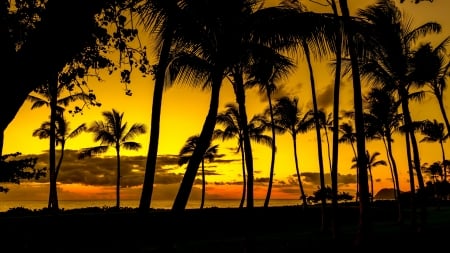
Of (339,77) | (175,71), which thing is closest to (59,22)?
(175,71)

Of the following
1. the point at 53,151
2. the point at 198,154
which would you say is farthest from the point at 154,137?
the point at 53,151

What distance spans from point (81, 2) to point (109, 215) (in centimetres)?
1946

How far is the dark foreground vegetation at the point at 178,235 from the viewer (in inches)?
577

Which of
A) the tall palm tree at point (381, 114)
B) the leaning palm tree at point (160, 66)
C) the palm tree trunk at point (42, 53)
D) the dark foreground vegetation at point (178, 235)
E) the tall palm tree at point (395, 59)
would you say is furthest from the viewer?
the tall palm tree at point (381, 114)

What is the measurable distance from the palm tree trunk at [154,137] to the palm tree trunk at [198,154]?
3.62 feet

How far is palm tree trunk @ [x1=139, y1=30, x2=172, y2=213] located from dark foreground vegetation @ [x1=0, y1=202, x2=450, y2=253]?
0.48m

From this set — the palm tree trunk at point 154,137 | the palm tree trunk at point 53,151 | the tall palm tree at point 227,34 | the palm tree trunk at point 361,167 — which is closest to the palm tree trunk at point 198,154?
the tall palm tree at point 227,34

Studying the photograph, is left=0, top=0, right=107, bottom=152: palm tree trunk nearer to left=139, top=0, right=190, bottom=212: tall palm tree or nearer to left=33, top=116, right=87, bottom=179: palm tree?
left=139, top=0, right=190, bottom=212: tall palm tree

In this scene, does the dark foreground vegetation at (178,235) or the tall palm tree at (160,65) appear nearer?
the tall palm tree at (160,65)

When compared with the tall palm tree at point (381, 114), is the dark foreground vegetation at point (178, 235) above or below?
below

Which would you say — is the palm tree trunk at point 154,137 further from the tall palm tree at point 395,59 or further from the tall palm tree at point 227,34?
the tall palm tree at point 395,59

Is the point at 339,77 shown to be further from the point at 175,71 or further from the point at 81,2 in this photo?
the point at 81,2

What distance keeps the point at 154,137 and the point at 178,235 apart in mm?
11092

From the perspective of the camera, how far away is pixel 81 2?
4.48m
